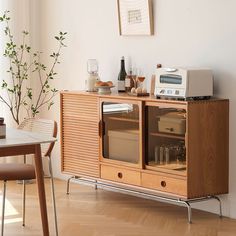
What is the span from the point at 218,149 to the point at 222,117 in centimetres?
25

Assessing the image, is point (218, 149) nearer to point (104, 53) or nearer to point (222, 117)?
point (222, 117)

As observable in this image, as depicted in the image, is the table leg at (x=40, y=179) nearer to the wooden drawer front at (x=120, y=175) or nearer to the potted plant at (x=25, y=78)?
the wooden drawer front at (x=120, y=175)

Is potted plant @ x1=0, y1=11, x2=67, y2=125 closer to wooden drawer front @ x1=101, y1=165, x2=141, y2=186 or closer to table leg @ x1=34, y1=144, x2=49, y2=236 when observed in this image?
wooden drawer front @ x1=101, y1=165, x2=141, y2=186

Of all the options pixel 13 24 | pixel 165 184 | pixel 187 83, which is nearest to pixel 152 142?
pixel 165 184

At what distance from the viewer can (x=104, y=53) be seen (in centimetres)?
670

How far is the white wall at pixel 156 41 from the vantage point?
5.53 m

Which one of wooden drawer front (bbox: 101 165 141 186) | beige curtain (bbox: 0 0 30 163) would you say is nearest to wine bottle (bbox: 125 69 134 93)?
wooden drawer front (bbox: 101 165 141 186)

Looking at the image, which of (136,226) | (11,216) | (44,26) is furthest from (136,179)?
(44,26)

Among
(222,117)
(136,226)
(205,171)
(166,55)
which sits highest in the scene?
(166,55)

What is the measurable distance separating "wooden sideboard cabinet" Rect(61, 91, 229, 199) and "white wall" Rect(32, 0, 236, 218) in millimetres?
165

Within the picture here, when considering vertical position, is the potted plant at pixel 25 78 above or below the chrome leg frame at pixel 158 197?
above

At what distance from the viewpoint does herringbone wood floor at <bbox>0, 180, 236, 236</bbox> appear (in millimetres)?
5250

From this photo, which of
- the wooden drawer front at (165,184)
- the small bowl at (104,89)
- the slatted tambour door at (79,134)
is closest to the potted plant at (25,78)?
the slatted tambour door at (79,134)

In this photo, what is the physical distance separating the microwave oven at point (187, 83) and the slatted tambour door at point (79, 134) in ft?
2.79
